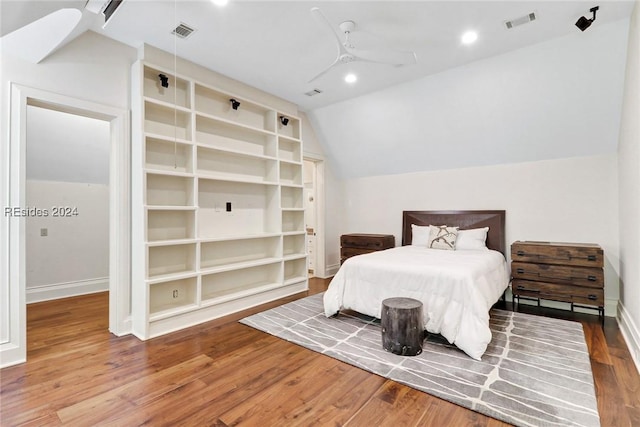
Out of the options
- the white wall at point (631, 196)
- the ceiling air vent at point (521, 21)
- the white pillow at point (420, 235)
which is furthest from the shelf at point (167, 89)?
the white wall at point (631, 196)

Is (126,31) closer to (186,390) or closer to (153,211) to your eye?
(153,211)

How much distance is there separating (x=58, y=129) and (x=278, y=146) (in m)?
2.86

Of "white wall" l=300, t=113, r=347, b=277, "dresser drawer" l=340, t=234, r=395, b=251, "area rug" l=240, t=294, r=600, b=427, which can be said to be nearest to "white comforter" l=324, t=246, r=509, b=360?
"area rug" l=240, t=294, r=600, b=427

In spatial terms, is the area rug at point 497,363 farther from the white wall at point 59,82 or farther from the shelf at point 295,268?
the white wall at point 59,82

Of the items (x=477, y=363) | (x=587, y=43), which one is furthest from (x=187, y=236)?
(x=587, y=43)

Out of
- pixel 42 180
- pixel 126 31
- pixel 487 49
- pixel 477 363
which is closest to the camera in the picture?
pixel 477 363

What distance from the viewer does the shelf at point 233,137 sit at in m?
3.82

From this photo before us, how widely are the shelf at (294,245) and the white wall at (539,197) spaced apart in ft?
5.28

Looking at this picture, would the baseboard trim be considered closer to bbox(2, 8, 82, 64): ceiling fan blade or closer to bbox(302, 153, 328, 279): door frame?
bbox(2, 8, 82, 64): ceiling fan blade

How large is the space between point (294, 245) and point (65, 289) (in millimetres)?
3423

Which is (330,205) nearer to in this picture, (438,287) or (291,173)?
(291,173)

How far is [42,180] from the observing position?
430 centimetres

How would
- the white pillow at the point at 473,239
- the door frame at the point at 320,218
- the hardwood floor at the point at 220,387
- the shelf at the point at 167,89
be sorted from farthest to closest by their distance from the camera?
the door frame at the point at 320,218 → the white pillow at the point at 473,239 → the shelf at the point at 167,89 → the hardwood floor at the point at 220,387

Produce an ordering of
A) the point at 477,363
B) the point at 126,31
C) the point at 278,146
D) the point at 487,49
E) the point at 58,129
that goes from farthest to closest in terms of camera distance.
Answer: the point at 278,146 → the point at 58,129 → the point at 487,49 → the point at 126,31 → the point at 477,363
